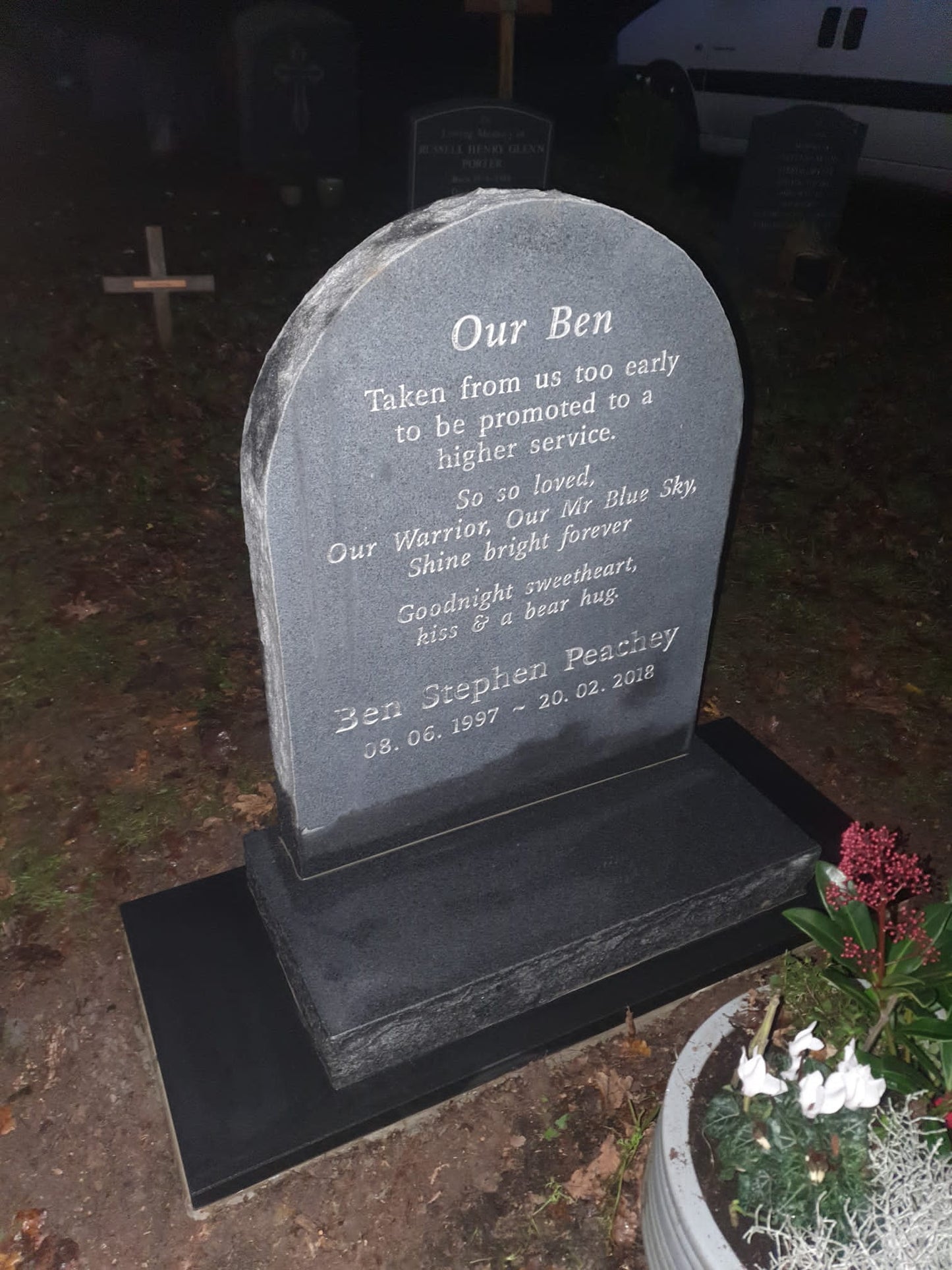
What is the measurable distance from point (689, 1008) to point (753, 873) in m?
0.55

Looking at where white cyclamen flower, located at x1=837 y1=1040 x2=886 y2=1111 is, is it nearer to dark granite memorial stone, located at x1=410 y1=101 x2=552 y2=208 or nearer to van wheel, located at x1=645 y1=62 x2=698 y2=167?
dark granite memorial stone, located at x1=410 y1=101 x2=552 y2=208

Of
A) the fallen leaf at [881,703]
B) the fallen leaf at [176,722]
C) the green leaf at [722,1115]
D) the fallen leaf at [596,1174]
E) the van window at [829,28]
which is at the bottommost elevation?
the fallen leaf at [881,703]

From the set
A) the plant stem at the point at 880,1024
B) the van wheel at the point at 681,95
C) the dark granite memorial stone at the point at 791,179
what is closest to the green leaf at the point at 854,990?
the plant stem at the point at 880,1024

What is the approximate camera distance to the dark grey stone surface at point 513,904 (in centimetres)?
291

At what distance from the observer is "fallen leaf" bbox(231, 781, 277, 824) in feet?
13.6

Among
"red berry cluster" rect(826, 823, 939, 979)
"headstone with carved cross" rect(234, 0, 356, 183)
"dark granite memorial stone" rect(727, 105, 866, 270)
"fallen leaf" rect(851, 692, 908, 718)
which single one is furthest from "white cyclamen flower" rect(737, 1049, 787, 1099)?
"headstone with carved cross" rect(234, 0, 356, 183)

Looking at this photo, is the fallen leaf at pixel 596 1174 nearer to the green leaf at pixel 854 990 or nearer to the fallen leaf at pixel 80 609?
the green leaf at pixel 854 990

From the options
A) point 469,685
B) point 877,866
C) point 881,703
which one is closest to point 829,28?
point 881,703

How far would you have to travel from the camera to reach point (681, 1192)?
2.26 meters

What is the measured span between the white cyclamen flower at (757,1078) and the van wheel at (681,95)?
14.3m

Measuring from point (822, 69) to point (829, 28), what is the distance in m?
0.45

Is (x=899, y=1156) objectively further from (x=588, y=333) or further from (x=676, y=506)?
(x=588, y=333)

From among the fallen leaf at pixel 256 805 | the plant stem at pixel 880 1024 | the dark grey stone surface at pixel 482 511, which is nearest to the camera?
the plant stem at pixel 880 1024

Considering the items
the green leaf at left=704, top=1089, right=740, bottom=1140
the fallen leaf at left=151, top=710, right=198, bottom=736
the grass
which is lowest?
the fallen leaf at left=151, top=710, right=198, bottom=736
